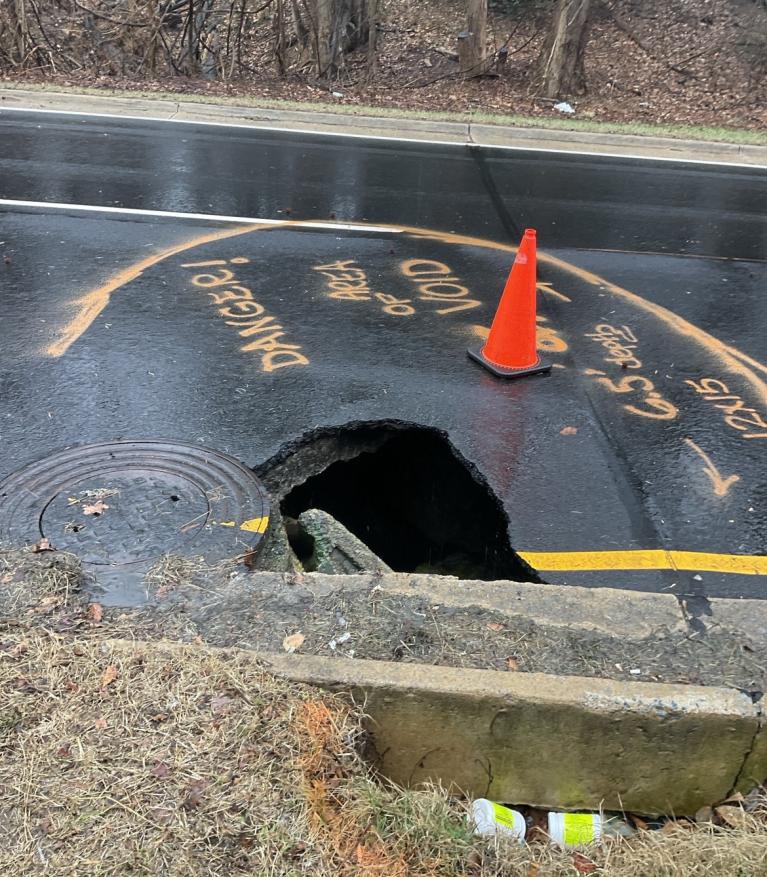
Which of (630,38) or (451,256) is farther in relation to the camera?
(630,38)

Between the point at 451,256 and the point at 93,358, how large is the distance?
11.3 feet

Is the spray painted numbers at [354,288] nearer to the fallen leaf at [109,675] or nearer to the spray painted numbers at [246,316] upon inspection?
the spray painted numbers at [246,316]

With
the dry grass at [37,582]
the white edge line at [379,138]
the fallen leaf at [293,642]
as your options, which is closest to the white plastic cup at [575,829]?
the fallen leaf at [293,642]

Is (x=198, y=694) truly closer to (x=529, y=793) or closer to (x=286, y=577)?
(x=286, y=577)

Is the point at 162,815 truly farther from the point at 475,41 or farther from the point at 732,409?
the point at 475,41

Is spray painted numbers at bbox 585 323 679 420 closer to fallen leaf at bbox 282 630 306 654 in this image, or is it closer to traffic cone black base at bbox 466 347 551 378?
traffic cone black base at bbox 466 347 551 378

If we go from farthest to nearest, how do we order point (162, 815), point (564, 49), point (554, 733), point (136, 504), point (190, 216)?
1. point (564, 49)
2. point (190, 216)
3. point (136, 504)
4. point (554, 733)
5. point (162, 815)

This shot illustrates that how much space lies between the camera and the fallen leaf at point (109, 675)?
8.65 ft

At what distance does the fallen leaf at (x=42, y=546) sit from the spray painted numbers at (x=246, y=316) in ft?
6.80

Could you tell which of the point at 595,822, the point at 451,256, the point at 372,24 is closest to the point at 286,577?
the point at 595,822

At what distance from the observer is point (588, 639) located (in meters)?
2.98

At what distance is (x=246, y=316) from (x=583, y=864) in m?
4.27

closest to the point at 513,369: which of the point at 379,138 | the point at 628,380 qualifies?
the point at 628,380

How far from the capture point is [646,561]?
3.71m
